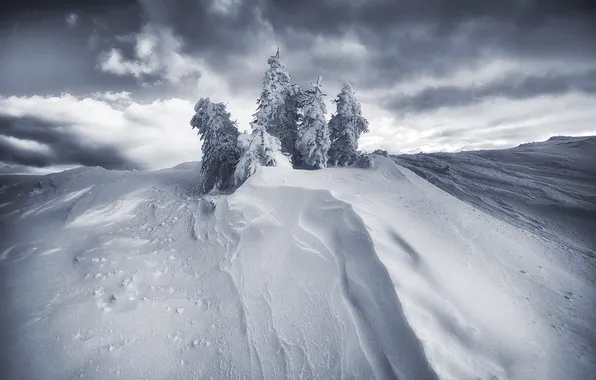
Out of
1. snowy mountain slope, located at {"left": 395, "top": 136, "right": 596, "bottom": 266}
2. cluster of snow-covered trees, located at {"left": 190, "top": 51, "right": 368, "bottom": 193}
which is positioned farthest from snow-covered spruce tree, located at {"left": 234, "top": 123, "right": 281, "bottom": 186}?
snowy mountain slope, located at {"left": 395, "top": 136, "right": 596, "bottom": 266}

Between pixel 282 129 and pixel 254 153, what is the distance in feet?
14.5

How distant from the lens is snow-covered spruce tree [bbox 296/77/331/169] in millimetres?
15648

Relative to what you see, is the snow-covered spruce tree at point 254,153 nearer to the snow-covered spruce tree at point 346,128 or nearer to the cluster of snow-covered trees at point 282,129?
the cluster of snow-covered trees at point 282,129

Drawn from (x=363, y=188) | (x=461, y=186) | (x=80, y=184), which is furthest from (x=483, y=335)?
(x=80, y=184)

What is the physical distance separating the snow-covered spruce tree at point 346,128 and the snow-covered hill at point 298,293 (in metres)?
5.84

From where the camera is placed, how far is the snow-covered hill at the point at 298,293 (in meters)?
5.81

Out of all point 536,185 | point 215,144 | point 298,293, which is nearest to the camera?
point 298,293

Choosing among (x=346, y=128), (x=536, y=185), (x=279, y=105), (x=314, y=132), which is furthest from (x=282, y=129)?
(x=536, y=185)

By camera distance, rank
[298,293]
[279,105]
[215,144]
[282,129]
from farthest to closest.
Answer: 1. [282,129]
2. [215,144]
3. [279,105]
4. [298,293]

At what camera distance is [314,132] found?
51.7 ft

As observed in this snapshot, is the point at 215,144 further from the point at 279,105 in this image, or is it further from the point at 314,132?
the point at 314,132

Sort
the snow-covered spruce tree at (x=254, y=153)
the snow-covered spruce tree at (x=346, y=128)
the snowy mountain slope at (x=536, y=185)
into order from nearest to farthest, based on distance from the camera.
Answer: the snowy mountain slope at (x=536, y=185), the snow-covered spruce tree at (x=254, y=153), the snow-covered spruce tree at (x=346, y=128)

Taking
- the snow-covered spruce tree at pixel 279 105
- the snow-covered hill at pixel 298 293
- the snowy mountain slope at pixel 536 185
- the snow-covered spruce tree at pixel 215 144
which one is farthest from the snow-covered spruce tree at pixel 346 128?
the snow-covered spruce tree at pixel 215 144

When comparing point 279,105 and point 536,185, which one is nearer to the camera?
point 536,185
